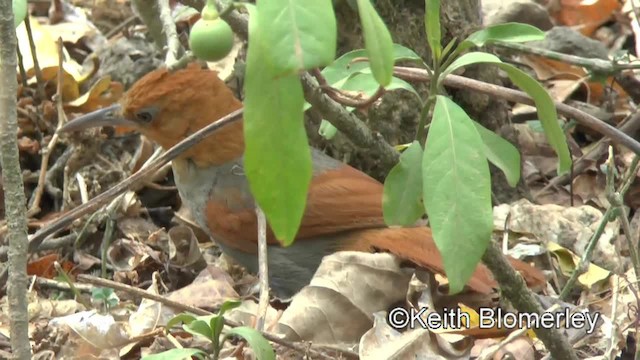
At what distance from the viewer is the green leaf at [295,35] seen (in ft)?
4.65

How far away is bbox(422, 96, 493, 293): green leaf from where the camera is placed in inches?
74.0

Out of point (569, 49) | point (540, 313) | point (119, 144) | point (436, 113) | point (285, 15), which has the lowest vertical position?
point (119, 144)

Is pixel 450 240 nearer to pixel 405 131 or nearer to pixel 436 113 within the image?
pixel 436 113

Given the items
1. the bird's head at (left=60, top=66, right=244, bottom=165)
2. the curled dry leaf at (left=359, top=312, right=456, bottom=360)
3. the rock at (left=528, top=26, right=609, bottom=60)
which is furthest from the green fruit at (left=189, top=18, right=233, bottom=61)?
the rock at (left=528, top=26, right=609, bottom=60)

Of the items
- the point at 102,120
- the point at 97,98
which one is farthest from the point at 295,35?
the point at 97,98

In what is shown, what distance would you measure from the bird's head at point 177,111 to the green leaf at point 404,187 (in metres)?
1.99

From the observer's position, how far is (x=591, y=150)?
4641 mm

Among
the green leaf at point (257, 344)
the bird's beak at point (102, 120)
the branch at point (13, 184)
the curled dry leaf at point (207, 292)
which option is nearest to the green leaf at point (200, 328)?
the green leaf at point (257, 344)

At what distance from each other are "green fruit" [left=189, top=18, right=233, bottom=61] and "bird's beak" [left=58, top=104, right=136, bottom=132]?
259cm

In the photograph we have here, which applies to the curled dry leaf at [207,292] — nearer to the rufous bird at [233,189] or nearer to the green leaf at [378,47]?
the rufous bird at [233,189]

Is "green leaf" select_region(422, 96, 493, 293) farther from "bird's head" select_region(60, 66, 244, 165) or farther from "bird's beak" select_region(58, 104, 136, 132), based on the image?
"bird's beak" select_region(58, 104, 136, 132)

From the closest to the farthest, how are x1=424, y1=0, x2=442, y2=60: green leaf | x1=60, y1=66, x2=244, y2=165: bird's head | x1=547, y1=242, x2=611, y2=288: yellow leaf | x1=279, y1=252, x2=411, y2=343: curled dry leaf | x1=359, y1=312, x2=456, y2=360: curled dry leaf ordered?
x1=424, y1=0, x2=442, y2=60: green leaf < x1=359, y1=312, x2=456, y2=360: curled dry leaf < x1=279, y1=252, x2=411, y2=343: curled dry leaf < x1=547, y1=242, x2=611, y2=288: yellow leaf < x1=60, y1=66, x2=244, y2=165: bird's head

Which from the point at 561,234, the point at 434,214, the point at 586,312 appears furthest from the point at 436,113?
the point at 561,234

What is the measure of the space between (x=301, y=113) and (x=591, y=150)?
3.37 meters
